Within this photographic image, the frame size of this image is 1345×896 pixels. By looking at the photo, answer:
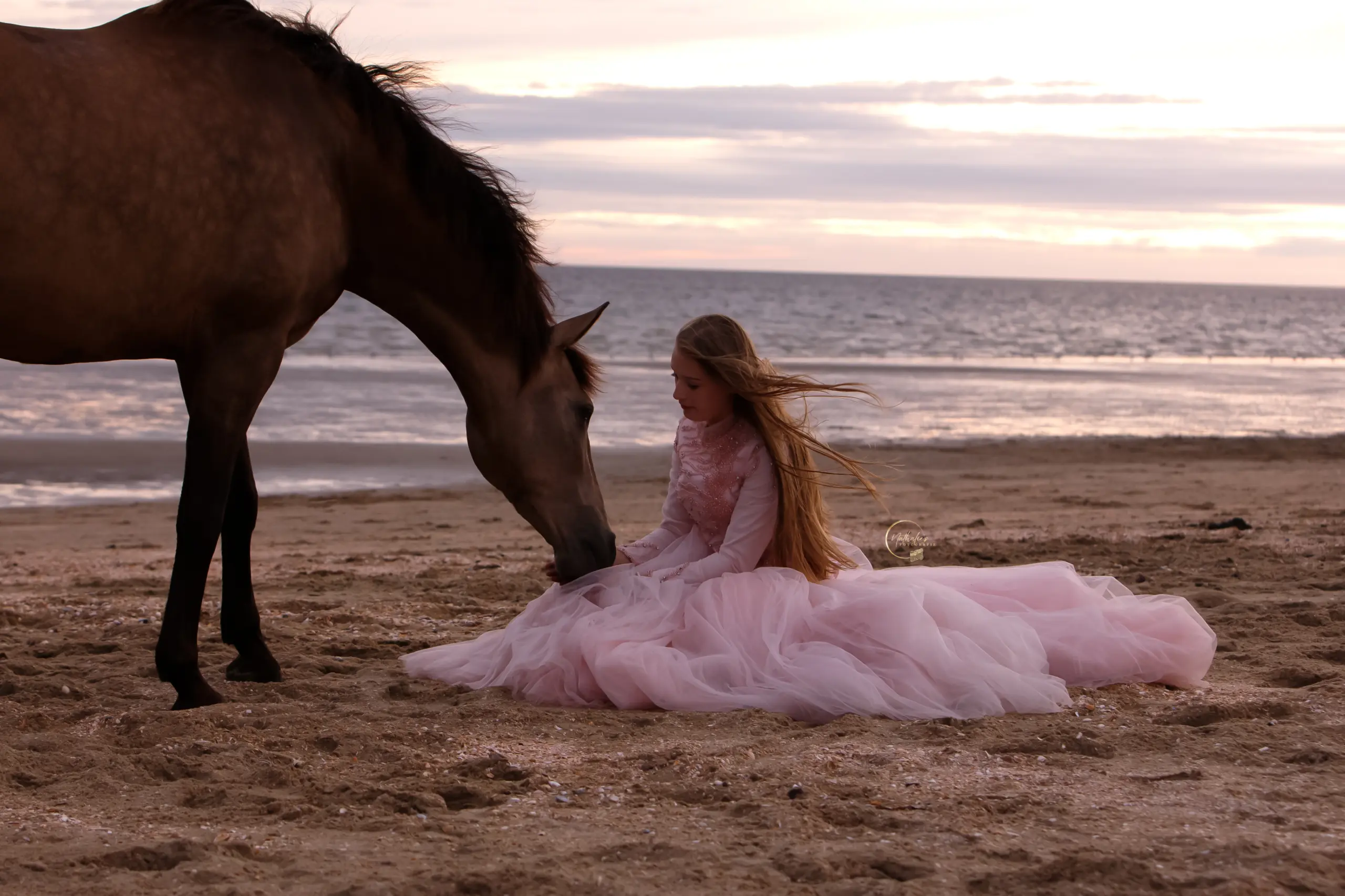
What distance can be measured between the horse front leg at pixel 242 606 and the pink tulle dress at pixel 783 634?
511mm

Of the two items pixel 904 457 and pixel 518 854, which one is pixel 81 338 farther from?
pixel 904 457

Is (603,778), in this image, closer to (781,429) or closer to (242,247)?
(781,429)

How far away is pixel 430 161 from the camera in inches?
155

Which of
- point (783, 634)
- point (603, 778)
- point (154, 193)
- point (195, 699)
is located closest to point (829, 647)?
point (783, 634)

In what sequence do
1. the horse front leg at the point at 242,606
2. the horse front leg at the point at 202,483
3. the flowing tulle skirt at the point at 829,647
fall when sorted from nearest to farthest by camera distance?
1. the horse front leg at the point at 202,483
2. the flowing tulle skirt at the point at 829,647
3. the horse front leg at the point at 242,606

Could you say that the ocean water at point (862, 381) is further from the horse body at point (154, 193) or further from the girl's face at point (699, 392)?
the horse body at point (154, 193)

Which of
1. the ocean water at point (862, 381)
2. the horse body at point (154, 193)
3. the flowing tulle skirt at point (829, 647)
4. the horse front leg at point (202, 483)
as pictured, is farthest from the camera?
the ocean water at point (862, 381)

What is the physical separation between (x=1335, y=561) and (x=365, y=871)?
539 centimetres

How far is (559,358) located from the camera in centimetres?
421

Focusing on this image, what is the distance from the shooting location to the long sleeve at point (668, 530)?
173 inches

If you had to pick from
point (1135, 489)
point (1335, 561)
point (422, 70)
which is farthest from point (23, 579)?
point (1135, 489)

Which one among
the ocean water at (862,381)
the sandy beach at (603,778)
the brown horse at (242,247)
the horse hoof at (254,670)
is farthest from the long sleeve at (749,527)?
the horse hoof at (254,670)
